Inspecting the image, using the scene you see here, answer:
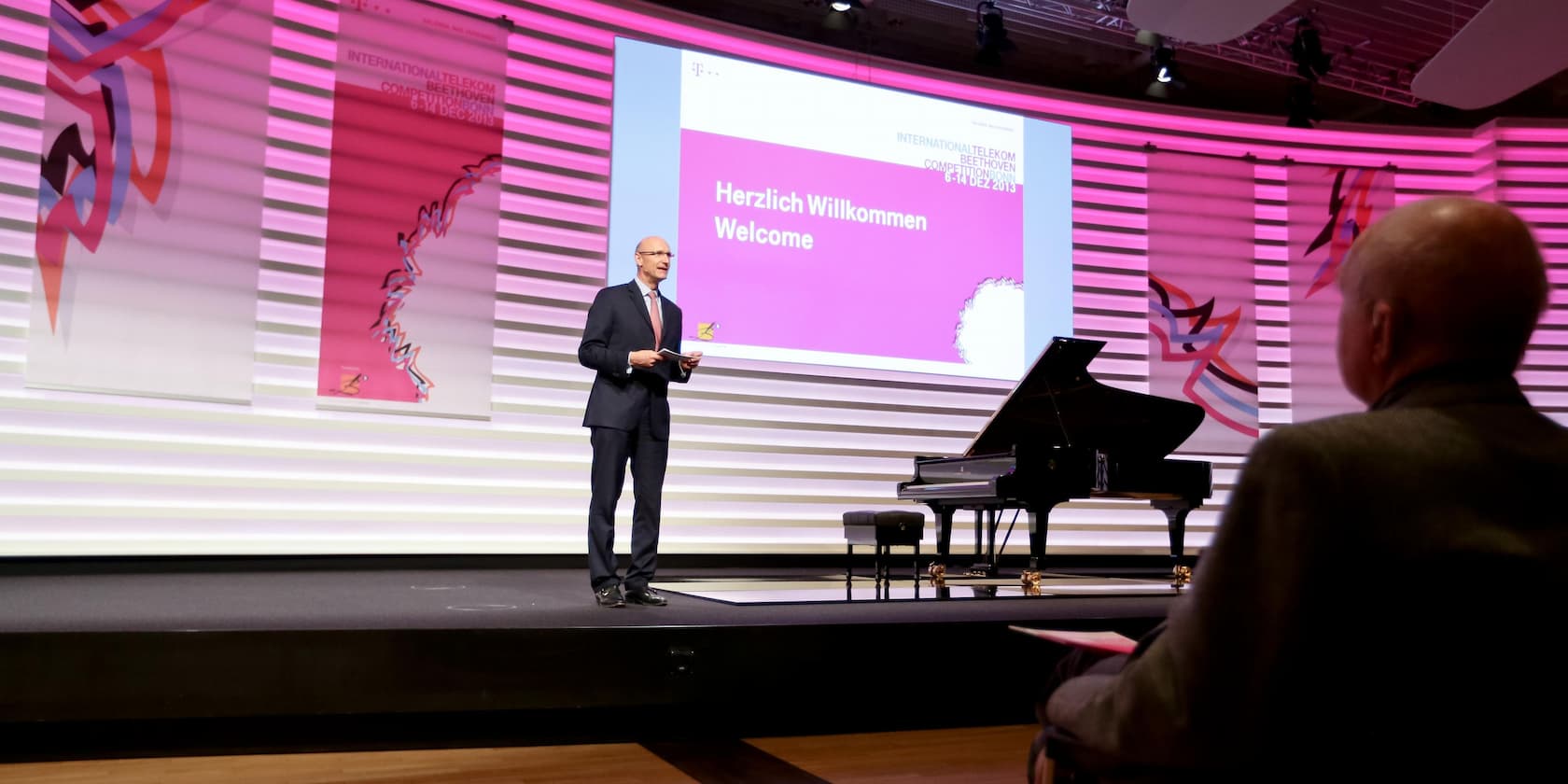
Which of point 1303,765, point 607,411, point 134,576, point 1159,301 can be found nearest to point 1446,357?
point 1303,765

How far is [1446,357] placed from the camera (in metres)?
1.05

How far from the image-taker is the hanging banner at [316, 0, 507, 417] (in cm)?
589

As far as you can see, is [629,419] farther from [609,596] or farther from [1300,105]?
[1300,105]

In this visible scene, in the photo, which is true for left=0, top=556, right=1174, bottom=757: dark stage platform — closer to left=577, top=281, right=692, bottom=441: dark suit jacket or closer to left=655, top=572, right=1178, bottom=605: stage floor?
left=655, top=572, right=1178, bottom=605: stage floor

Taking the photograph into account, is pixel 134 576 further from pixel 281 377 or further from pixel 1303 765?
pixel 1303 765

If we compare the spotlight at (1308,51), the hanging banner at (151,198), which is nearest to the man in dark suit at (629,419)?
the hanging banner at (151,198)

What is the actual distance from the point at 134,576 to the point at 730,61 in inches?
171

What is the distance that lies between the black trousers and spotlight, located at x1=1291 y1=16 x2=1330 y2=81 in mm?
5839

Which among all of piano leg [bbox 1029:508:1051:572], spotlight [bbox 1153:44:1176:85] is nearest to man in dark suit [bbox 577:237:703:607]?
piano leg [bbox 1029:508:1051:572]

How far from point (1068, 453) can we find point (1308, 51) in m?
4.27

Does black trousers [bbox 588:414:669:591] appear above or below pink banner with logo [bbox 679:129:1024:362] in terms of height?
below

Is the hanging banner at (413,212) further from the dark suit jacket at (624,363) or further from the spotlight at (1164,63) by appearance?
the spotlight at (1164,63)

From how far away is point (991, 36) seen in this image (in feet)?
24.1

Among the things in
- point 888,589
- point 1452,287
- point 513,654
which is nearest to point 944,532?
point 888,589
